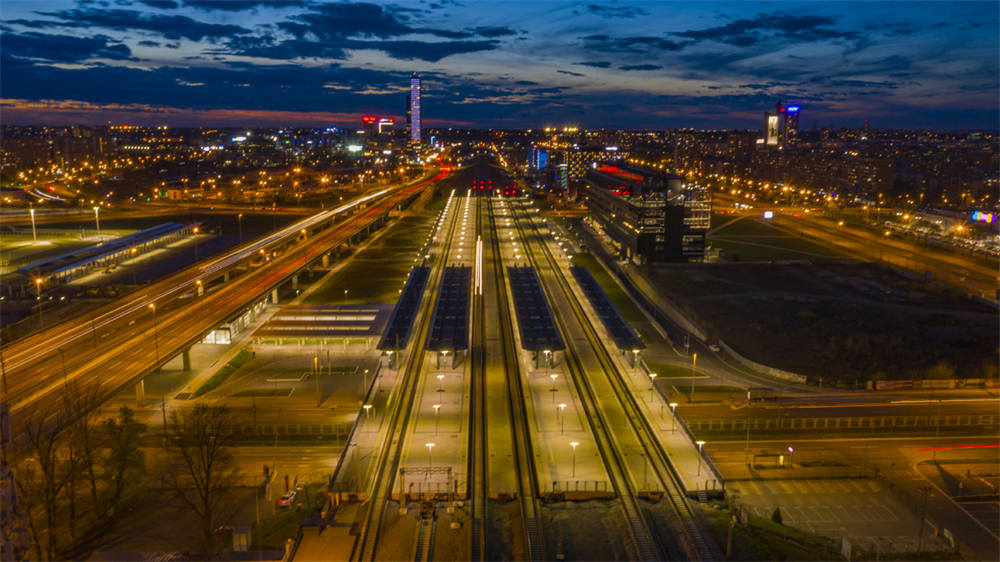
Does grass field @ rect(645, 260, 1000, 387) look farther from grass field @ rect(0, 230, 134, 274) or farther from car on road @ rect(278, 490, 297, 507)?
grass field @ rect(0, 230, 134, 274)

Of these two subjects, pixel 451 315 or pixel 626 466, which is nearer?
pixel 626 466

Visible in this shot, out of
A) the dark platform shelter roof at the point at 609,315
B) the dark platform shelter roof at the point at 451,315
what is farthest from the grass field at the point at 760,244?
the dark platform shelter roof at the point at 451,315

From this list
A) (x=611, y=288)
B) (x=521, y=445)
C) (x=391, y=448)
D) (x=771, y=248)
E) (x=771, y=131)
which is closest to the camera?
(x=391, y=448)

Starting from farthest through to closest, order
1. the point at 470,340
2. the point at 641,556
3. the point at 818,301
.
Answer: the point at 818,301 < the point at 470,340 < the point at 641,556

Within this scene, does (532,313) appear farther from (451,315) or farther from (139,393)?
(139,393)

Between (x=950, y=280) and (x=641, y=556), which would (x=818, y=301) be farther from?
(x=641, y=556)

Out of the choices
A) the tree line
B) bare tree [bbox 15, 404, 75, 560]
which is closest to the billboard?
the tree line

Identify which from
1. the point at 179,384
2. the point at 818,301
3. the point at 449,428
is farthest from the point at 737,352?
the point at 179,384

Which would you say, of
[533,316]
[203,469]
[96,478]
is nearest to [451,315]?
[533,316]
